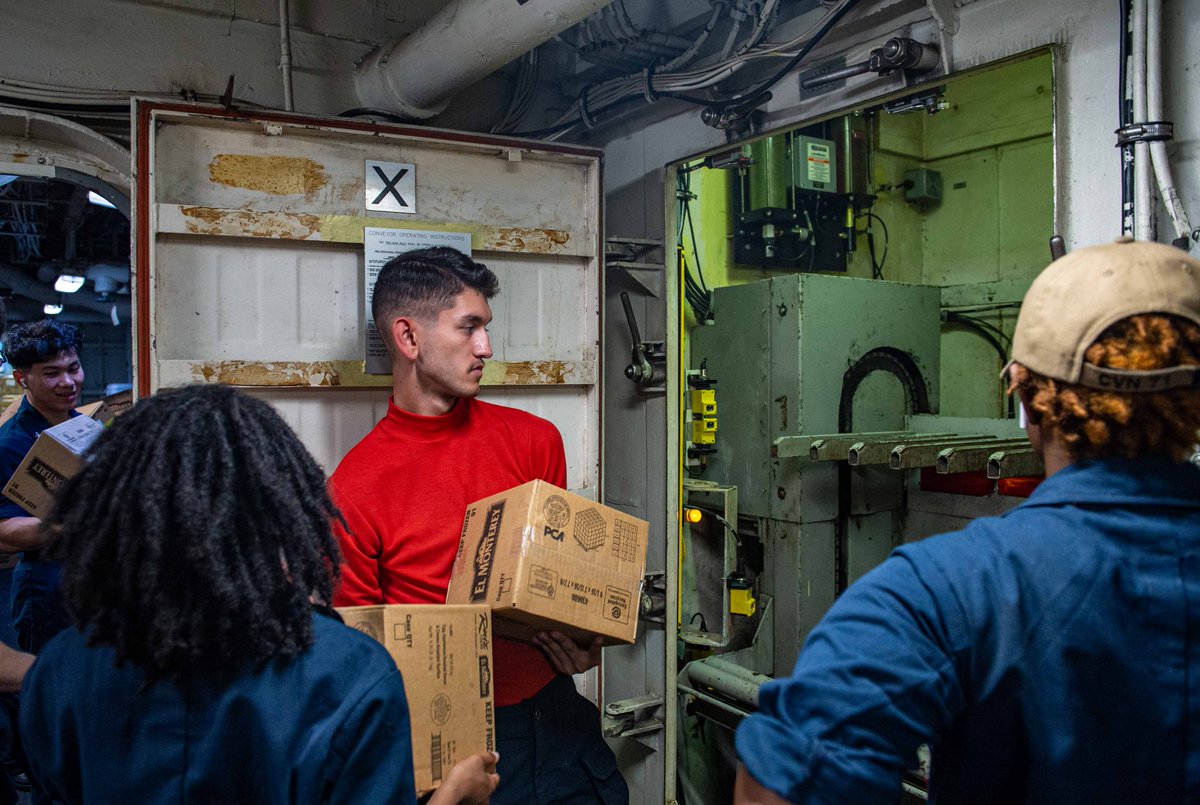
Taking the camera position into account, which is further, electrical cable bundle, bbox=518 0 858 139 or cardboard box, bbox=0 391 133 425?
cardboard box, bbox=0 391 133 425

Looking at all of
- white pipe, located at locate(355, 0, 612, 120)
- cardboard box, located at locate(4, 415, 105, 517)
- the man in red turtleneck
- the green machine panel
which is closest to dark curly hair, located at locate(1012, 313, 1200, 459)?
the man in red turtleneck

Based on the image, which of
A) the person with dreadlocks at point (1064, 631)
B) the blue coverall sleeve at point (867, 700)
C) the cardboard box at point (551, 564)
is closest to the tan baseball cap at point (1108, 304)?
the person with dreadlocks at point (1064, 631)

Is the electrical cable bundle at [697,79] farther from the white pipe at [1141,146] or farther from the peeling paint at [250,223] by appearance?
the peeling paint at [250,223]

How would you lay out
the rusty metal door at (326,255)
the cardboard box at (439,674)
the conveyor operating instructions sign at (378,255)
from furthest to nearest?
the conveyor operating instructions sign at (378,255) → the rusty metal door at (326,255) → the cardboard box at (439,674)

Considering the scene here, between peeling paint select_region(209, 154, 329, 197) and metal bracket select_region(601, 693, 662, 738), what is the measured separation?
2.22 meters

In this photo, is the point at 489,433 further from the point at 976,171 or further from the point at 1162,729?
the point at 976,171

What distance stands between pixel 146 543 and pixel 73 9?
9.85 feet

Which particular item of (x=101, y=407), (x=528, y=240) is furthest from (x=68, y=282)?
(x=528, y=240)

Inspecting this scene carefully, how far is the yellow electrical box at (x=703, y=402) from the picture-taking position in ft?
12.8

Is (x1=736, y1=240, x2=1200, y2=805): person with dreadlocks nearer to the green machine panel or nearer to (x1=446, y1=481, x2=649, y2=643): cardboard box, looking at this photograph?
(x1=446, y1=481, x2=649, y2=643): cardboard box

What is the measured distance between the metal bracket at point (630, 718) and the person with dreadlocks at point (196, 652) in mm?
2187

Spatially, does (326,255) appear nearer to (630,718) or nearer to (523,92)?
(523,92)

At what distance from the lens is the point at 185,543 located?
117 centimetres

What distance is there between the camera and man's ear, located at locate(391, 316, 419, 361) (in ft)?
8.57
